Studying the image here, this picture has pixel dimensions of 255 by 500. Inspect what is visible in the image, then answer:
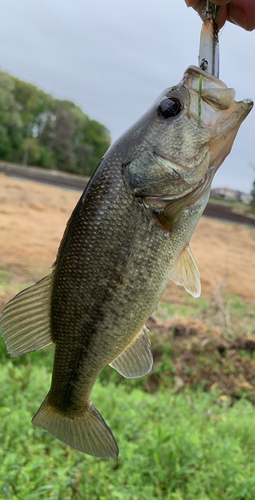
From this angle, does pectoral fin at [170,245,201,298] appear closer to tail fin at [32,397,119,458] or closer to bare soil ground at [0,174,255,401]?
tail fin at [32,397,119,458]

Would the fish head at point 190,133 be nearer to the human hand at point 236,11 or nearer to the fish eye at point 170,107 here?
the fish eye at point 170,107

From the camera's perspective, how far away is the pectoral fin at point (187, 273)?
69.3 inches

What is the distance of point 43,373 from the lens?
4.52 meters

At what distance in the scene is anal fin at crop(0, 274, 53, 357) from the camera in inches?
64.1

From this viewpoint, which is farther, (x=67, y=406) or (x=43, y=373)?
(x=43, y=373)

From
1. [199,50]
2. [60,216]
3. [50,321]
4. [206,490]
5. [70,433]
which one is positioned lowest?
[60,216]

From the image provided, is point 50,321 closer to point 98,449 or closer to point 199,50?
point 98,449

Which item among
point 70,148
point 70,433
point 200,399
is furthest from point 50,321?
point 70,148

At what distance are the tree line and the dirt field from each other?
25.6 meters

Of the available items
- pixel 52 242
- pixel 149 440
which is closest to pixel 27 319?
pixel 149 440

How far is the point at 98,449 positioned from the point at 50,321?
54 cm

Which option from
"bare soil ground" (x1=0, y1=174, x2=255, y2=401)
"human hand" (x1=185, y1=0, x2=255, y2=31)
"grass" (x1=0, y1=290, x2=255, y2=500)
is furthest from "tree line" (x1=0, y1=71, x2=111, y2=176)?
"human hand" (x1=185, y1=0, x2=255, y2=31)

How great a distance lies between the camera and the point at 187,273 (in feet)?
5.90

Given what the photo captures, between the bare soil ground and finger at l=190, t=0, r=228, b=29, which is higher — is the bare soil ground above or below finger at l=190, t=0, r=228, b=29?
below
